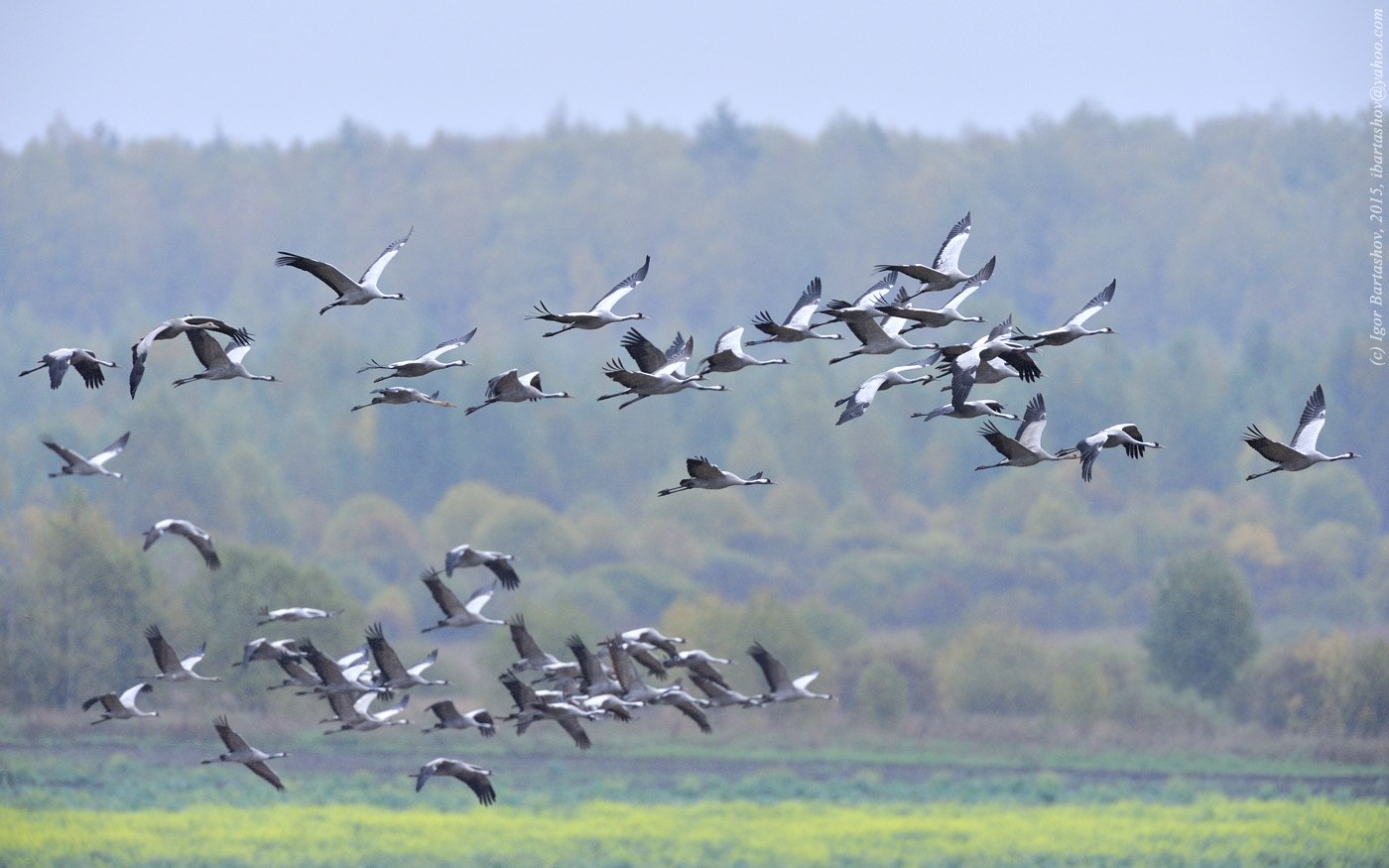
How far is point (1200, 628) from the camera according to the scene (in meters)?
71.9

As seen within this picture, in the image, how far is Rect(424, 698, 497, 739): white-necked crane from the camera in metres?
26.8

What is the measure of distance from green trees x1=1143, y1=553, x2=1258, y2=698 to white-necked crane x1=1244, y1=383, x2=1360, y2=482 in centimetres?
4740

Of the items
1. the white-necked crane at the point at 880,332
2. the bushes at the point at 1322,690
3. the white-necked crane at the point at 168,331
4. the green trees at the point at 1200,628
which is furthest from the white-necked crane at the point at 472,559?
the green trees at the point at 1200,628

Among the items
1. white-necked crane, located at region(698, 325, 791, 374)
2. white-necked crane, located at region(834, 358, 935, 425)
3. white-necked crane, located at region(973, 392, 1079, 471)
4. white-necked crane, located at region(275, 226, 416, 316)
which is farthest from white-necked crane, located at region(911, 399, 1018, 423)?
white-necked crane, located at region(275, 226, 416, 316)

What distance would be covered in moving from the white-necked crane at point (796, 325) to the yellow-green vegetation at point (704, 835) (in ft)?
80.2

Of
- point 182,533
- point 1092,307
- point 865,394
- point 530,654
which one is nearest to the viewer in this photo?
point 865,394

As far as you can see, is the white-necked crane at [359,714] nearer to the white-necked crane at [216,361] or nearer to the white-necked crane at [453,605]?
the white-necked crane at [453,605]

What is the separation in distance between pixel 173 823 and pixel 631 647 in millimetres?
26422

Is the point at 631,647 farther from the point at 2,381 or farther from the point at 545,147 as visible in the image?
the point at 545,147

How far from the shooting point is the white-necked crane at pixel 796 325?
71.3 ft

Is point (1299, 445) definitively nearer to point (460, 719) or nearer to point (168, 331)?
point (460, 719)

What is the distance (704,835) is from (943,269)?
97.5 feet

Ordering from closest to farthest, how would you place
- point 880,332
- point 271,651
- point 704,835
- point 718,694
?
point 880,332, point 271,651, point 718,694, point 704,835

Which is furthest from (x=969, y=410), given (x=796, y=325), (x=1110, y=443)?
(x=796, y=325)
